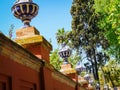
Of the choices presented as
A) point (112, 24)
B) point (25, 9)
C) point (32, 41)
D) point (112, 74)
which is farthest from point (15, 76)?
point (112, 74)

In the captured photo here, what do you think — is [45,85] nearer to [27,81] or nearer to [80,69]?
[27,81]

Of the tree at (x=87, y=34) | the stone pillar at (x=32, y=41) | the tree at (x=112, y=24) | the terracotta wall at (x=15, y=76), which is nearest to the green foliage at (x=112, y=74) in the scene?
the tree at (x=87, y=34)

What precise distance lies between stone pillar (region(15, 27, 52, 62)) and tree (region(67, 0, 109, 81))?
3378 centimetres

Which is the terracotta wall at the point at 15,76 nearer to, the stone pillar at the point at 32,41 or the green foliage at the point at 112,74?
the stone pillar at the point at 32,41

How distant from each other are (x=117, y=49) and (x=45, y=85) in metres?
15.6

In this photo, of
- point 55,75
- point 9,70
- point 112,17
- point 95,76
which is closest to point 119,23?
point 112,17

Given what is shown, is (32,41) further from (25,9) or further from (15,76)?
(15,76)

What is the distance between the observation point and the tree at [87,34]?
42.8m

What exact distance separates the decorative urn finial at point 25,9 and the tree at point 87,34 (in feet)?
112

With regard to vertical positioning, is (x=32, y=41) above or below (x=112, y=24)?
below

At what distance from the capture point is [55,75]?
35.7 ft

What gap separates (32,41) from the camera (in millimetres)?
8875

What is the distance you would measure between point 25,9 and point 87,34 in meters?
34.9

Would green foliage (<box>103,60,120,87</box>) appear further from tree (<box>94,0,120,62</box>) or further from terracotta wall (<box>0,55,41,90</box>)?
terracotta wall (<box>0,55,41,90</box>)
